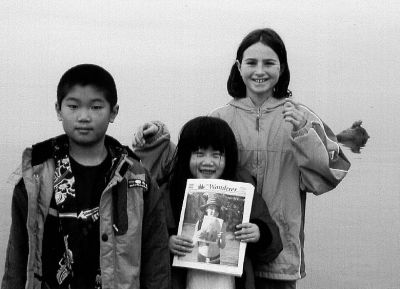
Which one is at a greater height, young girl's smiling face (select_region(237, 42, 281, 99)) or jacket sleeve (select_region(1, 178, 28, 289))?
young girl's smiling face (select_region(237, 42, 281, 99))

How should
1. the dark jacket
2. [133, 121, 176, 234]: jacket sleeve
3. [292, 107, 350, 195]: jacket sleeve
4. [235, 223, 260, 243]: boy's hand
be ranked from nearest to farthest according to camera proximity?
the dark jacket, [235, 223, 260, 243]: boy's hand, [292, 107, 350, 195]: jacket sleeve, [133, 121, 176, 234]: jacket sleeve

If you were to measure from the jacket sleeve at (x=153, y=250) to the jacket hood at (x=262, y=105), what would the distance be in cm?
90

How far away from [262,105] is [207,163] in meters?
0.51

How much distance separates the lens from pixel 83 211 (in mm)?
2633

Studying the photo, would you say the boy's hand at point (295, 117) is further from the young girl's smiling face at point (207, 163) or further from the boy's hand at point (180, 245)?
the boy's hand at point (180, 245)

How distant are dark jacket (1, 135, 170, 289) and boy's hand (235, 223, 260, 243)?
397mm

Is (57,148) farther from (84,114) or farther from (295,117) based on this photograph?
(295,117)

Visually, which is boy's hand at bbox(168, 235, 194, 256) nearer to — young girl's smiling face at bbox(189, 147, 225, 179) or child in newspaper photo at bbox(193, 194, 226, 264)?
child in newspaper photo at bbox(193, 194, 226, 264)

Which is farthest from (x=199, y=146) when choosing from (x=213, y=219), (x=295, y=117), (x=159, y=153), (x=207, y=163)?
(x=295, y=117)

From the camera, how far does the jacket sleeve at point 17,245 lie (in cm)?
259

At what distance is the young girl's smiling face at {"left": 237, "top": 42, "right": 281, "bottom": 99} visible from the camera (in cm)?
339

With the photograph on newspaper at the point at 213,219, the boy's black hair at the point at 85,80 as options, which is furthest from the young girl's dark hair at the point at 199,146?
the boy's black hair at the point at 85,80

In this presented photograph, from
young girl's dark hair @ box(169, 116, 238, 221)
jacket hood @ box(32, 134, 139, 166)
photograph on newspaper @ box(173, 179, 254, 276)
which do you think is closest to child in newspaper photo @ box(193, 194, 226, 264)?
photograph on newspaper @ box(173, 179, 254, 276)

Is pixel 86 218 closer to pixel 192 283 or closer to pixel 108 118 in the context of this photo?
pixel 108 118
